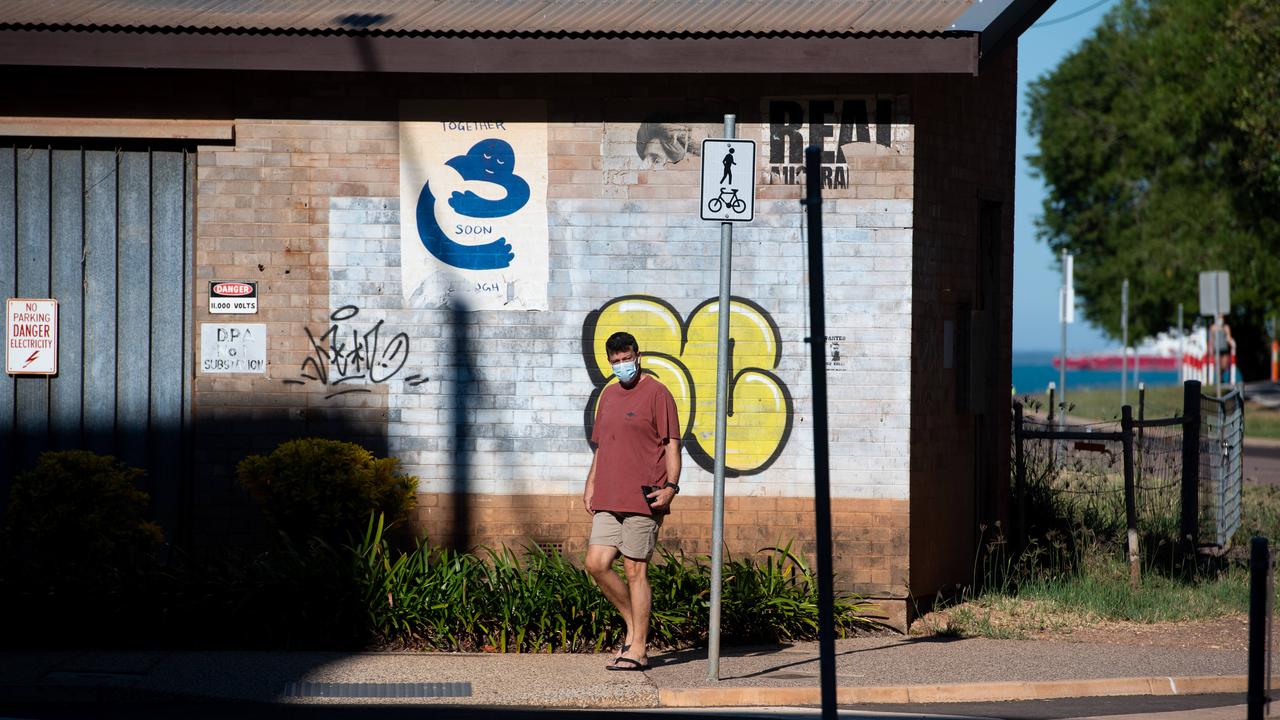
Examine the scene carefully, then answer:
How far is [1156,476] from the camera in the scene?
14562mm

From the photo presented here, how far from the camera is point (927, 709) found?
25.8ft

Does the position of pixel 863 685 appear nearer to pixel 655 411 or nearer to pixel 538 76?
pixel 655 411

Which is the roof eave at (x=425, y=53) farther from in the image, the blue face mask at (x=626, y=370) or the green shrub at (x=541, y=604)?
the green shrub at (x=541, y=604)

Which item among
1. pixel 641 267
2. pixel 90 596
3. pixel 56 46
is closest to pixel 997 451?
pixel 641 267

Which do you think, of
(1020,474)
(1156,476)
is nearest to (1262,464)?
(1156,476)

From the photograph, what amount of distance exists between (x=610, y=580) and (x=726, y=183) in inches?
94.1

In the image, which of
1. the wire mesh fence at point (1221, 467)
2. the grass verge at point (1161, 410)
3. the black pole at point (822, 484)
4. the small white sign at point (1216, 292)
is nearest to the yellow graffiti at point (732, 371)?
the black pole at point (822, 484)

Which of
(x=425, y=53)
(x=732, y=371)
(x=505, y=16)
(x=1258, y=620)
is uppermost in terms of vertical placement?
(x=505, y=16)

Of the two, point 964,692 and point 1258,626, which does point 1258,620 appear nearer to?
point 1258,626

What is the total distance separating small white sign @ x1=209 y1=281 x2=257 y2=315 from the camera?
33.6 feet

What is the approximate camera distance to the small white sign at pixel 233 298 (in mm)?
10234

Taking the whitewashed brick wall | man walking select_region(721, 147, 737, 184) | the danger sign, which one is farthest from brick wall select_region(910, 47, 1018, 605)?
the danger sign

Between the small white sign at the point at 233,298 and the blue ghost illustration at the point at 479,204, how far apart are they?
1.27m

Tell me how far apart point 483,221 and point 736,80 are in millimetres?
2030
